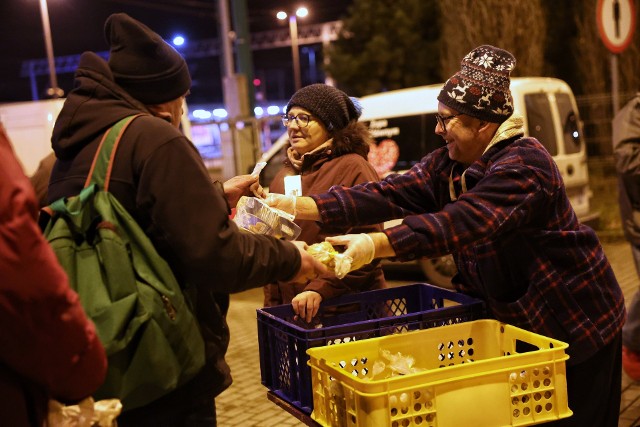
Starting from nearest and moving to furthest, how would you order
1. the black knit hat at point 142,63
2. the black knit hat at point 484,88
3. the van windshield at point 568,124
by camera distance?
the black knit hat at point 142,63
the black knit hat at point 484,88
the van windshield at point 568,124

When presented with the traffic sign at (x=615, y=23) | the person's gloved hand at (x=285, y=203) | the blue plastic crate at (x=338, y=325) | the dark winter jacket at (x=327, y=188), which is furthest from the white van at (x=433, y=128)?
the person's gloved hand at (x=285, y=203)

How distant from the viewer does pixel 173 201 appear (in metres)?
2.27

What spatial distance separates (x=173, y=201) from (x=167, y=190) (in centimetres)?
4

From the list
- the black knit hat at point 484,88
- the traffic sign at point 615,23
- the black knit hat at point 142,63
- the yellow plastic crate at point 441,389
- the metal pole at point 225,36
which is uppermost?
the metal pole at point 225,36

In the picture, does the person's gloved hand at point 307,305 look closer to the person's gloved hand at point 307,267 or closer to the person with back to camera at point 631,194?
the person's gloved hand at point 307,267

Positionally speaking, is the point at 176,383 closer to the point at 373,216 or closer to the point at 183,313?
the point at 183,313

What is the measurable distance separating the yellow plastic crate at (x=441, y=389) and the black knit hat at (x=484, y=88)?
2.60 feet

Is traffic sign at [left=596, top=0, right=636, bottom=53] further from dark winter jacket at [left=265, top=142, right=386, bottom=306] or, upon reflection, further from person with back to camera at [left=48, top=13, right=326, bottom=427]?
person with back to camera at [left=48, top=13, right=326, bottom=427]

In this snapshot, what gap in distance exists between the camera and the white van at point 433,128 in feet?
31.1

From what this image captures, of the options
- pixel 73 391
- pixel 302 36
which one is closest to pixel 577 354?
pixel 73 391

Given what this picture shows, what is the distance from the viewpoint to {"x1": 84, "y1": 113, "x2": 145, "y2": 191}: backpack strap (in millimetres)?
2326

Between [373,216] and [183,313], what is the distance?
1220 millimetres

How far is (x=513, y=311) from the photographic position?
2.90m

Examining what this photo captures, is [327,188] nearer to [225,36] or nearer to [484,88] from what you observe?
[484,88]
